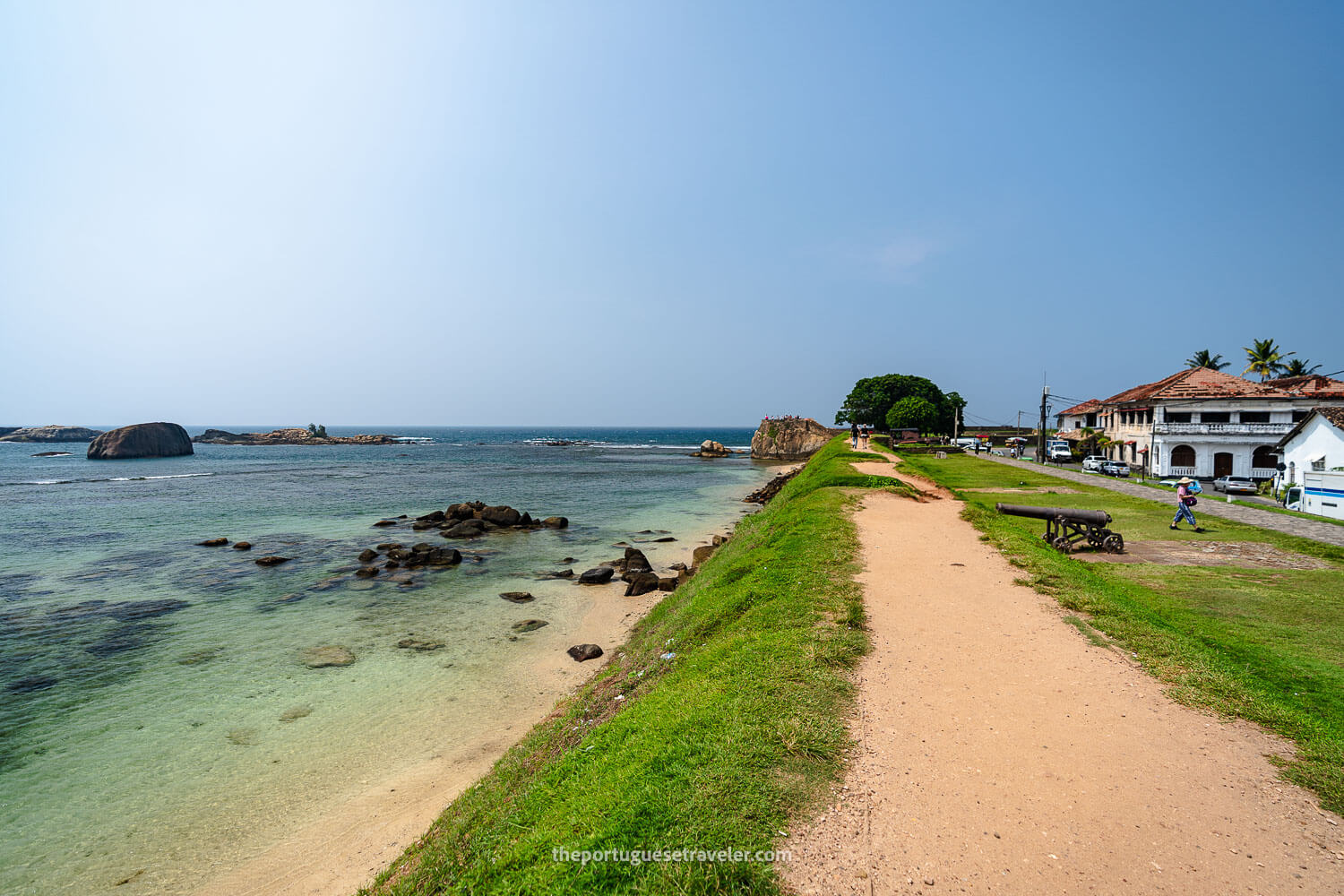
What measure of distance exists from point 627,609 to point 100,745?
34.8 ft

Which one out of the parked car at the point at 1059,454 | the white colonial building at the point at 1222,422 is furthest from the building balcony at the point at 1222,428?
the parked car at the point at 1059,454

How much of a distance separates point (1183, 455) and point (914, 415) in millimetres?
38819

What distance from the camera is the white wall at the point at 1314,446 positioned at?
79.4 feet

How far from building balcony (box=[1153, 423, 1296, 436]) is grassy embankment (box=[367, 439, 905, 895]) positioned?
4406 cm

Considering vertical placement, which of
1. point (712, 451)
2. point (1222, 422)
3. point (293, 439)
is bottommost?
point (712, 451)

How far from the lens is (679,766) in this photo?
A: 4.69 m

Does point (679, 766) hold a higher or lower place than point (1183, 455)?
lower

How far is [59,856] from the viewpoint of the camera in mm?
6812

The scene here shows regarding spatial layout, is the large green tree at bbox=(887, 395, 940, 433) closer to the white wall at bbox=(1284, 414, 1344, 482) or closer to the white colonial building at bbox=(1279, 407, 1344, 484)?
the white colonial building at bbox=(1279, 407, 1344, 484)

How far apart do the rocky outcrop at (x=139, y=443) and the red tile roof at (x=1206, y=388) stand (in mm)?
133729

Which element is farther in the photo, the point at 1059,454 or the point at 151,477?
the point at 151,477

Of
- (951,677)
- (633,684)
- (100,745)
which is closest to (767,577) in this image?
(633,684)

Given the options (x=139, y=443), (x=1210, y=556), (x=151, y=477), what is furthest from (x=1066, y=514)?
(x=139, y=443)

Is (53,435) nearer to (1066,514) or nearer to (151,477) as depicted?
(151,477)
